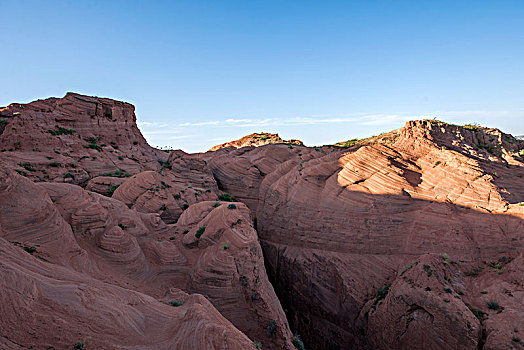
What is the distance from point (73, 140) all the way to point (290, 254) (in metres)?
28.3

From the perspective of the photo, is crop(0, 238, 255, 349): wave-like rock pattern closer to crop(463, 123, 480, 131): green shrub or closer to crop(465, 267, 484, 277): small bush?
crop(465, 267, 484, 277): small bush

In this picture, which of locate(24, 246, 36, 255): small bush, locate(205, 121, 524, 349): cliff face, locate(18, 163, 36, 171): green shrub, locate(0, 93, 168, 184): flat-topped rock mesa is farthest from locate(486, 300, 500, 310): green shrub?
locate(18, 163, 36, 171): green shrub

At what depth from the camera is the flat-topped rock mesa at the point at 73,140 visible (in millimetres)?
27606

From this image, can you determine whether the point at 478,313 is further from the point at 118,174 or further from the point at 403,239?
the point at 118,174

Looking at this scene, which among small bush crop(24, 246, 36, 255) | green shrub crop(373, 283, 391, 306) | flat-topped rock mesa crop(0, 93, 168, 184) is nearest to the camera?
small bush crop(24, 246, 36, 255)

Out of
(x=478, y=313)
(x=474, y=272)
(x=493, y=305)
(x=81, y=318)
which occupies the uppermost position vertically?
(x=81, y=318)

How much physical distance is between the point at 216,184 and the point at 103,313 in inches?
1061

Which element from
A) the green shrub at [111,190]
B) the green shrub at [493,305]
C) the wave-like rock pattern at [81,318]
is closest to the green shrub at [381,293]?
the green shrub at [493,305]

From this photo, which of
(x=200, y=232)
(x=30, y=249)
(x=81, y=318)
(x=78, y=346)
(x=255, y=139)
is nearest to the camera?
(x=78, y=346)

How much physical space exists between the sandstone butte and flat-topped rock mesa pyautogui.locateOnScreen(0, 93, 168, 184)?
0.41 m

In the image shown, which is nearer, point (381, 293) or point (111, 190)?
point (381, 293)

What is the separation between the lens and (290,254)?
2064cm

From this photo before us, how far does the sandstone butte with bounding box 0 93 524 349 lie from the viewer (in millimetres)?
7180

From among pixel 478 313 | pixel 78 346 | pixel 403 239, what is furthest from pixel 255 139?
pixel 78 346
